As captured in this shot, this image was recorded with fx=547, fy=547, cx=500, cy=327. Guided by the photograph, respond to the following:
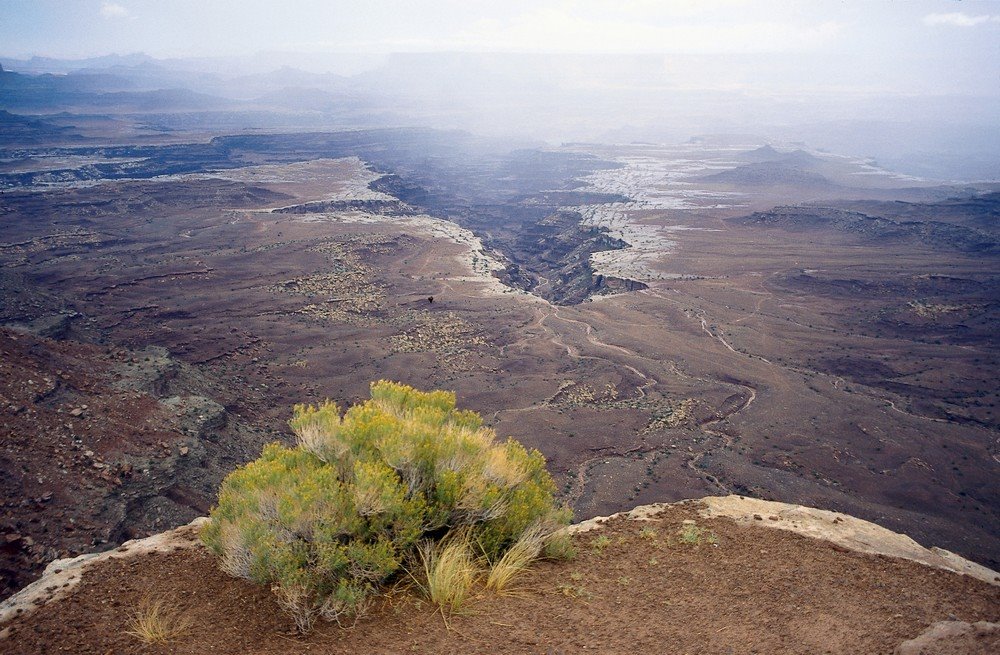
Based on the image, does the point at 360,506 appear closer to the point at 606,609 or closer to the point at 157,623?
the point at 157,623

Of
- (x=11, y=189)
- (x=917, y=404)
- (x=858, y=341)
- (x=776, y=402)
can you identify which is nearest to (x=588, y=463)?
(x=776, y=402)

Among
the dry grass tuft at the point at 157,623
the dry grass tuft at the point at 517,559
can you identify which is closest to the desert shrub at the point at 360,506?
the dry grass tuft at the point at 517,559

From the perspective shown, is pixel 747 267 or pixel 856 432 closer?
pixel 856 432

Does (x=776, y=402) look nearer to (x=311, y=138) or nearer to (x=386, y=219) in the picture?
(x=386, y=219)

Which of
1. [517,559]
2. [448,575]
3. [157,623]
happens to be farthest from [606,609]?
[157,623]

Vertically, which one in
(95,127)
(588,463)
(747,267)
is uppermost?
(95,127)

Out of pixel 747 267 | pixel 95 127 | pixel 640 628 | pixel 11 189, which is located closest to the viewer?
pixel 640 628

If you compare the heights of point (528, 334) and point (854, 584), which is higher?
point (854, 584)
